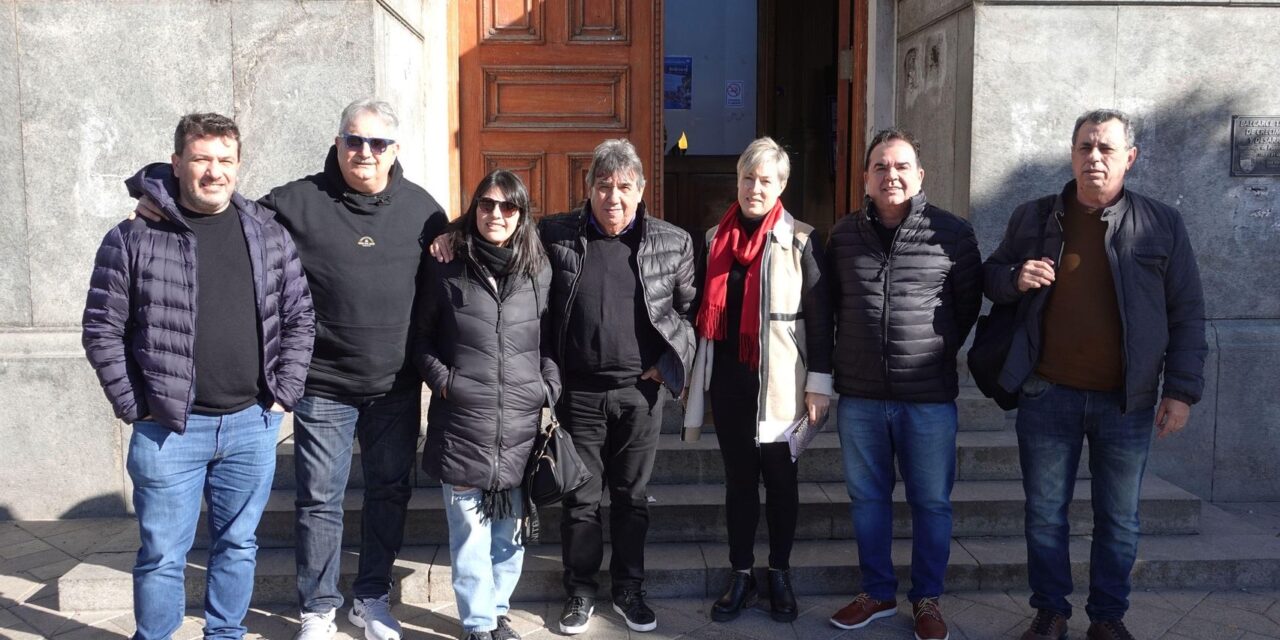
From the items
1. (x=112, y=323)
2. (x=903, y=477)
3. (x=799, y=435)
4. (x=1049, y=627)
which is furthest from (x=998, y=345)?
(x=112, y=323)

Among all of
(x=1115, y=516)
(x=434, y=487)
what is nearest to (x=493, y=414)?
(x=434, y=487)

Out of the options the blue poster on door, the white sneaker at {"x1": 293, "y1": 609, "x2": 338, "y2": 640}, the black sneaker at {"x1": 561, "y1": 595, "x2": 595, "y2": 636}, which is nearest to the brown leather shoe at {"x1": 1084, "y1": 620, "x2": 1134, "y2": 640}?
the black sneaker at {"x1": 561, "y1": 595, "x2": 595, "y2": 636}

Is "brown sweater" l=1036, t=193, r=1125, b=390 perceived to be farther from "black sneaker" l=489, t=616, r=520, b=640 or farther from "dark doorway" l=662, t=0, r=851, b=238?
"dark doorway" l=662, t=0, r=851, b=238

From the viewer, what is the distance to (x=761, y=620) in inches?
A: 155

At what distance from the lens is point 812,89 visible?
858 centimetres

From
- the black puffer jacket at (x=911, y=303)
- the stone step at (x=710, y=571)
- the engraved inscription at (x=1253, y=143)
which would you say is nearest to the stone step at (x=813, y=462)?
the stone step at (x=710, y=571)

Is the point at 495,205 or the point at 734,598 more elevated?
the point at 495,205

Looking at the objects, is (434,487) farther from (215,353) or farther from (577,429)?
(215,353)

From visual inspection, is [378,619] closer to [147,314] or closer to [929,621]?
[147,314]

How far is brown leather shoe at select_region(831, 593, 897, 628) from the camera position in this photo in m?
3.86

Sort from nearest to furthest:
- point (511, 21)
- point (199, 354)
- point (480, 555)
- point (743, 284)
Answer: point (199, 354) → point (480, 555) → point (743, 284) → point (511, 21)

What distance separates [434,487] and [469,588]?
1233 mm

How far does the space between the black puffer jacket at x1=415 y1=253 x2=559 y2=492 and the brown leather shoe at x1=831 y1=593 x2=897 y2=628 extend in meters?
1.41

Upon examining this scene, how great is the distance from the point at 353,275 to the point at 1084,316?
2.60m
